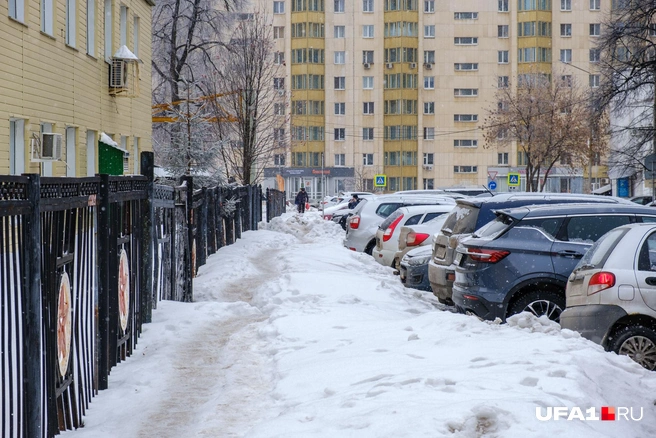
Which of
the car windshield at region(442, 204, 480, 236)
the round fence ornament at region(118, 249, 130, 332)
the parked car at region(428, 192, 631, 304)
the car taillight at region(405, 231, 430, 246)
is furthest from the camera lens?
the car taillight at region(405, 231, 430, 246)

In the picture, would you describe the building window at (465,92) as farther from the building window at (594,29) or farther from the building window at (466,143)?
the building window at (594,29)

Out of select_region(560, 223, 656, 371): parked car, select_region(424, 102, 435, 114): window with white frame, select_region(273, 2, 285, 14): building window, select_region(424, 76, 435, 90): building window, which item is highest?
select_region(273, 2, 285, 14): building window

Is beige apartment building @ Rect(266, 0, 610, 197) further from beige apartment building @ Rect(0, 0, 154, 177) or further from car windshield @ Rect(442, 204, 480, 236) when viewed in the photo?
car windshield @ Rect(442, 204, 480, 236)

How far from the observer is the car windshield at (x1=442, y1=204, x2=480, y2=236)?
45.3 ft

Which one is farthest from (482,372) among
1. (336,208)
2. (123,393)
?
(336,208)

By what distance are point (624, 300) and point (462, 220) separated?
520cm

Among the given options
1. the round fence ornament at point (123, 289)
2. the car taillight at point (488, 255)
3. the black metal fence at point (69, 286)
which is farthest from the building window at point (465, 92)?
the round fence ornament at point (123, 289)

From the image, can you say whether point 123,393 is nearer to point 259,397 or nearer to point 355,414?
point 259,397

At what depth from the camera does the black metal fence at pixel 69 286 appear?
502 cm

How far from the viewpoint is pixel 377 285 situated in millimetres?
15031

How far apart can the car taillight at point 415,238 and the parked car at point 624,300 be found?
8916 millimetres

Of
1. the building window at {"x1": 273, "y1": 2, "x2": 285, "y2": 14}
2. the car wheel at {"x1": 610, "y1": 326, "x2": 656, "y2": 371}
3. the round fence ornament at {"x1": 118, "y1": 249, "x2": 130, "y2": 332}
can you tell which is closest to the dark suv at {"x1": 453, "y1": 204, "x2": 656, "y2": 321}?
the car wheel at {"x1": 610, "y1": 326, "x2": 656, "y2": 371}

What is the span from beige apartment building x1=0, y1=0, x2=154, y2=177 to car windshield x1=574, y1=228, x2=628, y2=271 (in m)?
11.6

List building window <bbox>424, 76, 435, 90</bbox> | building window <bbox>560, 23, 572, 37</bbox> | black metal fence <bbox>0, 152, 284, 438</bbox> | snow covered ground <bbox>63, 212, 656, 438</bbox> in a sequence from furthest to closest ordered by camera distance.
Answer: building window <bbox>424, 76, 435, 90</bbox> < building window <bbox>560, 23, 572, 37</bbox> < snow covered ground <bbox>63, 212, 656, 438</bbox> < black metal fence <bbox>0, 152, 284, 438</bbox>
